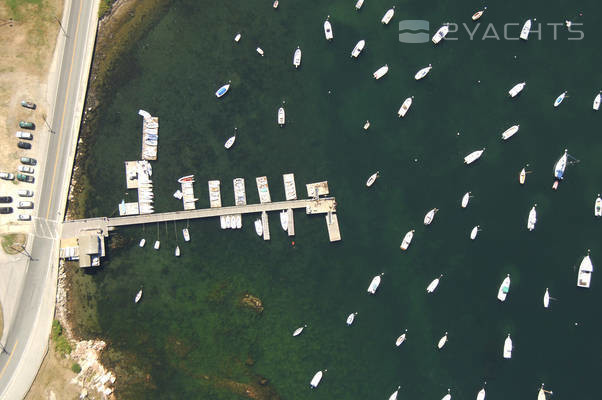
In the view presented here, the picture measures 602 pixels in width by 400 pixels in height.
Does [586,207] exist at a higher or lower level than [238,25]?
lower

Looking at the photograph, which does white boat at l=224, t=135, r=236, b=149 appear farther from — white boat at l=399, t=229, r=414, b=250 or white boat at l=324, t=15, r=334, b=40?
white boat at l=399, t=229, r=414, b=250

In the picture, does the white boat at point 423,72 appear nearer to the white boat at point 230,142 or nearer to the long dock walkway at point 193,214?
the long dock walkway at point 193,214

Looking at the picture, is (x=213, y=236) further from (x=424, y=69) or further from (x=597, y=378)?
(x=597, y=378)

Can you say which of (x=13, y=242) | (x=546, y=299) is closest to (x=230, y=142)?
(x=13, y=242)

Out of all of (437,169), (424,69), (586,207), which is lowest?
(586,207)

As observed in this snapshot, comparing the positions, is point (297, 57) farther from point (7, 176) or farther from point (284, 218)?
point (7, 176)

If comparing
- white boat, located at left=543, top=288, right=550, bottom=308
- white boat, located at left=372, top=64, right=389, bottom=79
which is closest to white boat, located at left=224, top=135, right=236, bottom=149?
white boat, located at left=372, top=64, right=389, bottom=79

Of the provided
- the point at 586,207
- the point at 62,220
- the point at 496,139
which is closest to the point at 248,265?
the point at 62,220
